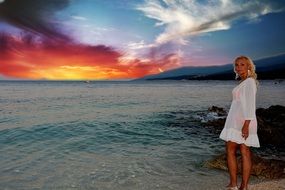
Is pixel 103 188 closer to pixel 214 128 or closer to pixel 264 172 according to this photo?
pixel 264 172

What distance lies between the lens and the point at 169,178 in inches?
330

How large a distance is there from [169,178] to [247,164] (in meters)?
Answer: 2.64

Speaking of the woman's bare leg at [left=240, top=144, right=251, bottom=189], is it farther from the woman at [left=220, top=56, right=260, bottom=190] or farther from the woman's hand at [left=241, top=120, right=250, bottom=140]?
the woman's hand at [left=241, top=120, right=250, bottom=140]

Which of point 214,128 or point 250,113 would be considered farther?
point 214,128

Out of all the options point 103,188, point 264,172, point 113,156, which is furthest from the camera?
point 113,156

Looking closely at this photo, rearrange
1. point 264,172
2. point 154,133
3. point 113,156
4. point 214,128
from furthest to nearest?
1. point 214,128
2. point 154,133
3. point 113,156
4. point 264,172

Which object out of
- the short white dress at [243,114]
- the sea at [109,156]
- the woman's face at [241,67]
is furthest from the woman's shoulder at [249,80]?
the sea at [109,156]

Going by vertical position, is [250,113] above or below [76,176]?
above

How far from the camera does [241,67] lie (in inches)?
236

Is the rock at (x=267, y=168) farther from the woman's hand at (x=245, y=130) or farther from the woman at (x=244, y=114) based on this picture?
the woman's hand at (x=245, y=130)

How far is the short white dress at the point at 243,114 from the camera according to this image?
5766 mm

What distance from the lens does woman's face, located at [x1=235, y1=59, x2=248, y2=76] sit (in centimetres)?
596

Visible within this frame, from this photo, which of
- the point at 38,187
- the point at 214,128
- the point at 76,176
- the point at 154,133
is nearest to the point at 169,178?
the point at 76,176

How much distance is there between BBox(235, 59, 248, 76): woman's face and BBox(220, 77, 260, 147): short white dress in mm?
193
